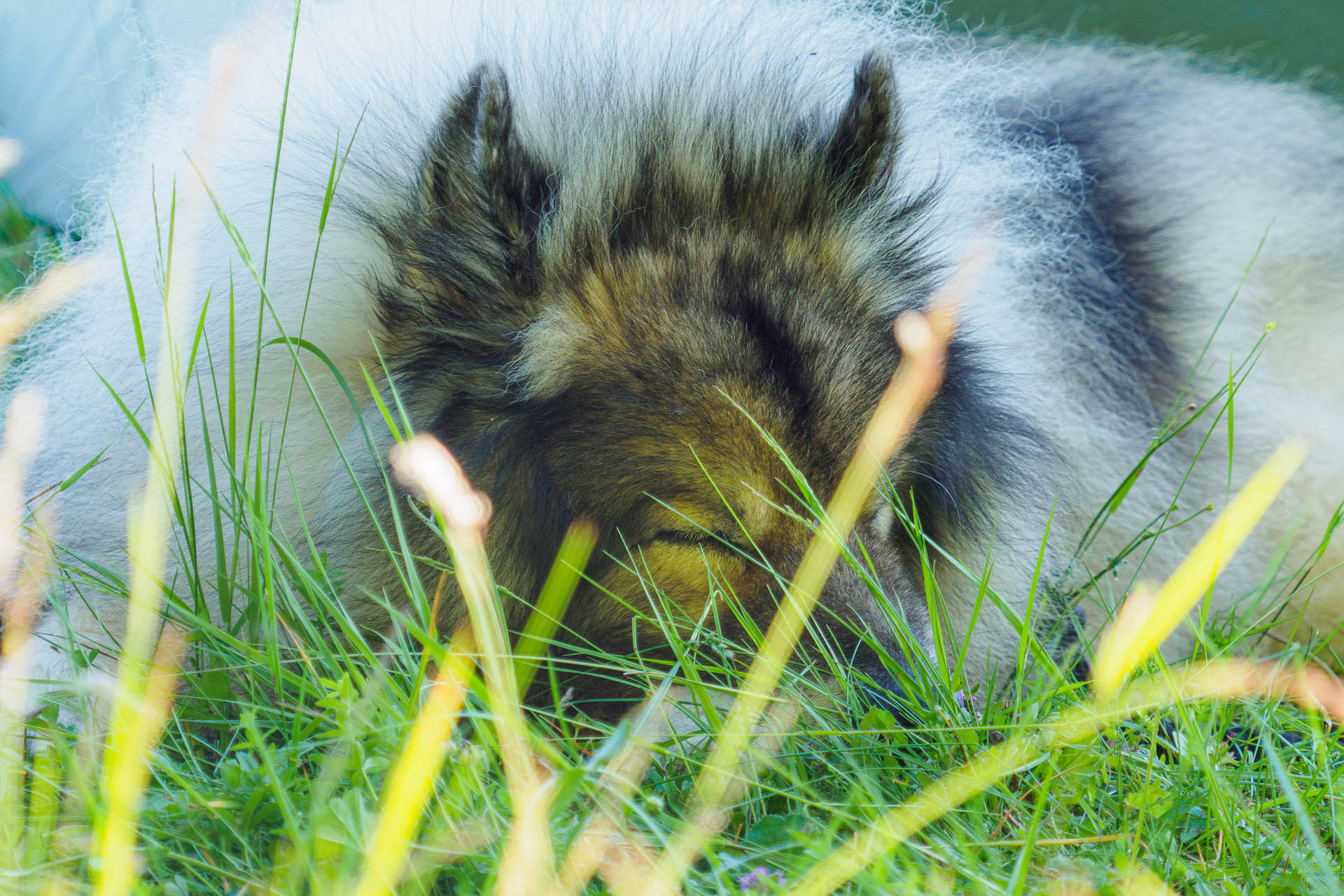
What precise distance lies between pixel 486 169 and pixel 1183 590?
1.68 meters

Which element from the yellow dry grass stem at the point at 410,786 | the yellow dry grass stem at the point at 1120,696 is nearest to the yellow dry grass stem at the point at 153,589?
the yellow dry grass stem at the point at 410,786

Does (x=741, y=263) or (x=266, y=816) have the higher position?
(x=741, y=263)

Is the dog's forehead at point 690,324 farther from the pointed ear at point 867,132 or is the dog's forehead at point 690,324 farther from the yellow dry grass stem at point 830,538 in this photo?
the pointed ear at point 867,132

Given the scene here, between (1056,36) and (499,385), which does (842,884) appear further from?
(1056,36)

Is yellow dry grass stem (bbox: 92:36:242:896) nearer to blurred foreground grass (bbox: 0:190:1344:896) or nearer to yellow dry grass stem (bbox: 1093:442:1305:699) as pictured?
blurred foreground grass (bbox: 0:190:1344:896)

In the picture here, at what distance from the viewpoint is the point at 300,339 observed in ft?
6.34

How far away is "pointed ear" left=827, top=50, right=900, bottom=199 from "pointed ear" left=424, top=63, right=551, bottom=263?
588 mm

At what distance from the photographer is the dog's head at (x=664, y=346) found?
74.4 inches

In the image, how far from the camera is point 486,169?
1.78m

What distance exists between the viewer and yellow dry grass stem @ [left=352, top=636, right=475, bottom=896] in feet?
4.05

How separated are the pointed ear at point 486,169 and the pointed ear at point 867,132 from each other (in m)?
0.59

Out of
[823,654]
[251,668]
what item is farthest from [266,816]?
[823,654]

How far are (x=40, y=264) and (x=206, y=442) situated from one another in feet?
6.83

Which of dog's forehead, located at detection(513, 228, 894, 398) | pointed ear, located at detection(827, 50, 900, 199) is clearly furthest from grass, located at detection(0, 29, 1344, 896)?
pointed ear, located at detection(827, 50, 900, 199)
